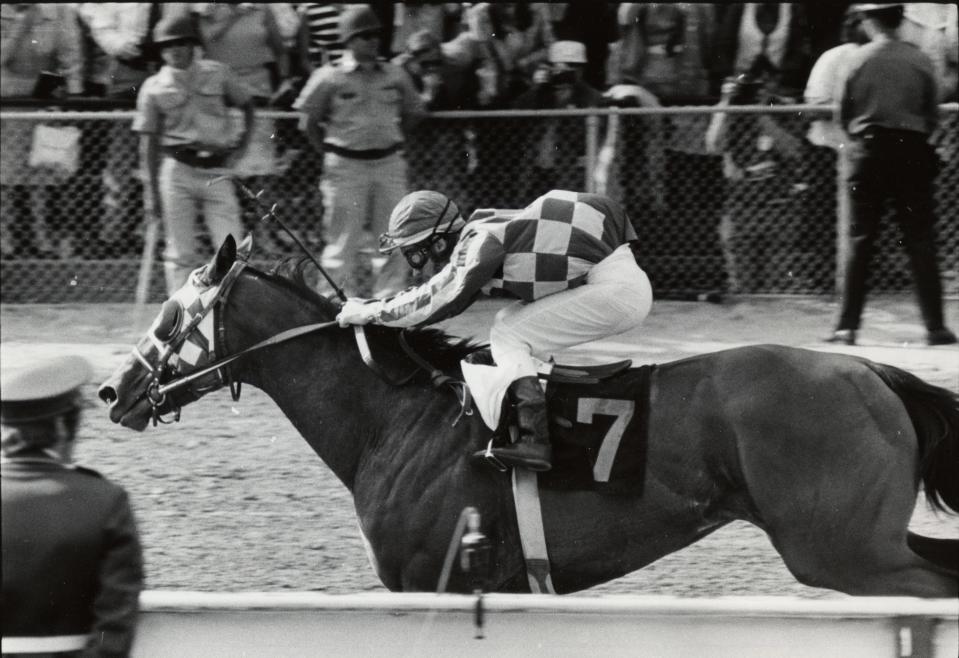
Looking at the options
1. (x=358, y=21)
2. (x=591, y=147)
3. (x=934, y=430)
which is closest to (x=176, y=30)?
(x=358, y=21)

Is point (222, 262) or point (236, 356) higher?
point (222, 262)

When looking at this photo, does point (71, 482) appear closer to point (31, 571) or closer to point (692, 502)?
point (31, 571)

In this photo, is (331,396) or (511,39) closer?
(331,396)

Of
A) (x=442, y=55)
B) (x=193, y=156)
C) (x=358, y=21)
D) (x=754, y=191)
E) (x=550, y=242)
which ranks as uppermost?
(x=358, y=21)

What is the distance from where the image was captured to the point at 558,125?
35.9 feet

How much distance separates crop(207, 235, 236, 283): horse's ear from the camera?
628 cm

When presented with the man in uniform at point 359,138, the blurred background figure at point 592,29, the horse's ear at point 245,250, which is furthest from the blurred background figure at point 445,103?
the horse's ear at point 245,250

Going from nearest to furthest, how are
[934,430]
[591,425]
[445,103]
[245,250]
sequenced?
1. [934,430]
2. [591,425]
3. [245,250]
4. [445,103]

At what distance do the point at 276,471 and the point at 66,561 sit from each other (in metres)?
5.13

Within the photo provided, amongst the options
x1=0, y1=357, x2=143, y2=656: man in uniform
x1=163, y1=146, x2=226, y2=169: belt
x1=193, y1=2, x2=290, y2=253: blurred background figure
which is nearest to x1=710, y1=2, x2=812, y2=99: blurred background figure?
x1=193, y1=2, x2=290, y2=253: blurred background figure

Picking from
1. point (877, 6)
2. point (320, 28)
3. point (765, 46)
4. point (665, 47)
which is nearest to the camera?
point (877, 6)

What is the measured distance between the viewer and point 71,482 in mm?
3887

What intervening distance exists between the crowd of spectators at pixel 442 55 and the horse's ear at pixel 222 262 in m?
4.69

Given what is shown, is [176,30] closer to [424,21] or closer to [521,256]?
[424,21]
